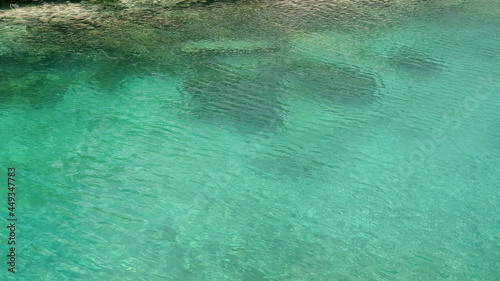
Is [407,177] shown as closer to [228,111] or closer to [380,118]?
[380,118]

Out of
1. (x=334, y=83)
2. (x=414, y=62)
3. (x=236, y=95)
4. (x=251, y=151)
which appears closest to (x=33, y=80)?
(x=236, y=95)

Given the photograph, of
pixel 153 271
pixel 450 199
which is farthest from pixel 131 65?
pixel 450 199

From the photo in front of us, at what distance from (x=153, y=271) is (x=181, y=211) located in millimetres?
703

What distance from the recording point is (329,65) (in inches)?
266

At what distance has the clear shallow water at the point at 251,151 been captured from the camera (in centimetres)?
371

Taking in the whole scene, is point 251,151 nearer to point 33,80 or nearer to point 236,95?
point 236,95

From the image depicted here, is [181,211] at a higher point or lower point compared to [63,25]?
lower

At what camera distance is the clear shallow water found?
3715 millimetres

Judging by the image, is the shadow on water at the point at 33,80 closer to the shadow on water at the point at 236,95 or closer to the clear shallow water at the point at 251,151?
the clear shallow water at the point at 251,151

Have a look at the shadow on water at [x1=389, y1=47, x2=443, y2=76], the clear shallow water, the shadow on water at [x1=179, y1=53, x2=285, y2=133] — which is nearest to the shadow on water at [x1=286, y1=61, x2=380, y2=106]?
the clear shallow water

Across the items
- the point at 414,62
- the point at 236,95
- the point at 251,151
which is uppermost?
the point at 414,62

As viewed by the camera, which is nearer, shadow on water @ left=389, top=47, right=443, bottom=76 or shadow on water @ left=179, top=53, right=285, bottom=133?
shadow on water @ left=179, top=53, right=285, bottom=133

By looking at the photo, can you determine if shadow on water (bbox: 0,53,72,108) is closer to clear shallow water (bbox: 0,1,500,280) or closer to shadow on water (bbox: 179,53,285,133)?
clear shallow water (bbox: 0,1,500,280)

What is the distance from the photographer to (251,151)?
4922 millimetres
